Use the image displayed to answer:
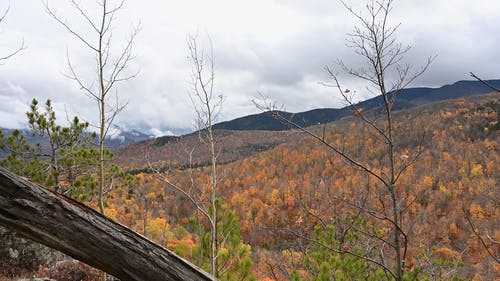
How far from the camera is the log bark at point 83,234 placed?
1776mm

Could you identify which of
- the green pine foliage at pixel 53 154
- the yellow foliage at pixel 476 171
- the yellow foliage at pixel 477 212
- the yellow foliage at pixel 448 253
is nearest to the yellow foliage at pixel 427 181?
the yellow foliage at pixel 476 171

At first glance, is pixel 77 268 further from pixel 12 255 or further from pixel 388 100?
pixel 388 100

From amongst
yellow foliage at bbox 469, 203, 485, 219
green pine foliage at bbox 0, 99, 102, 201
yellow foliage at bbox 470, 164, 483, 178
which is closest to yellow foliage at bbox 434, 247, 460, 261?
green pine foliage at bbox 0, 99, 102, 201

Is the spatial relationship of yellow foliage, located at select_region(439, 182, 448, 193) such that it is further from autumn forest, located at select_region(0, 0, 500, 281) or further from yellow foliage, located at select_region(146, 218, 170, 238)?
yellow foliage, located at select_region(146, 218, 170, 238)

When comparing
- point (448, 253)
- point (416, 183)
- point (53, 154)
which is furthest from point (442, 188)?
point (53, 154)

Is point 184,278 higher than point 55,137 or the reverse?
the reverse

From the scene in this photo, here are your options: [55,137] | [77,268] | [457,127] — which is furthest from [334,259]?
[457,127]

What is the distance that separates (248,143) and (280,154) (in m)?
80.8

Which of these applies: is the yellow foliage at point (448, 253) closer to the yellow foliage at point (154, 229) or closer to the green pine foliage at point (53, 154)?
the green pine foliage at point (53, 154)

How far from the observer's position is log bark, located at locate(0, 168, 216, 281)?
1.78 m

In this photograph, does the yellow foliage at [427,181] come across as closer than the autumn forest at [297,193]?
No

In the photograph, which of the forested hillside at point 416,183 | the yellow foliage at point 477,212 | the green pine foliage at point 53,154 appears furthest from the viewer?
the yellow foliage at point 477,212

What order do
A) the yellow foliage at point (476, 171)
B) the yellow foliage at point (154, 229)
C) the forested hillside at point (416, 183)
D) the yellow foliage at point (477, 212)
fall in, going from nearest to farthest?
1. the yellow foliage at point (154, 229)
2. the forested hillside at point (416, 183)
3. the yellow foliage at point (477, 212)
4. the yellow foliage at point (476, 171)

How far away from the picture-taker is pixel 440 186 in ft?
228
